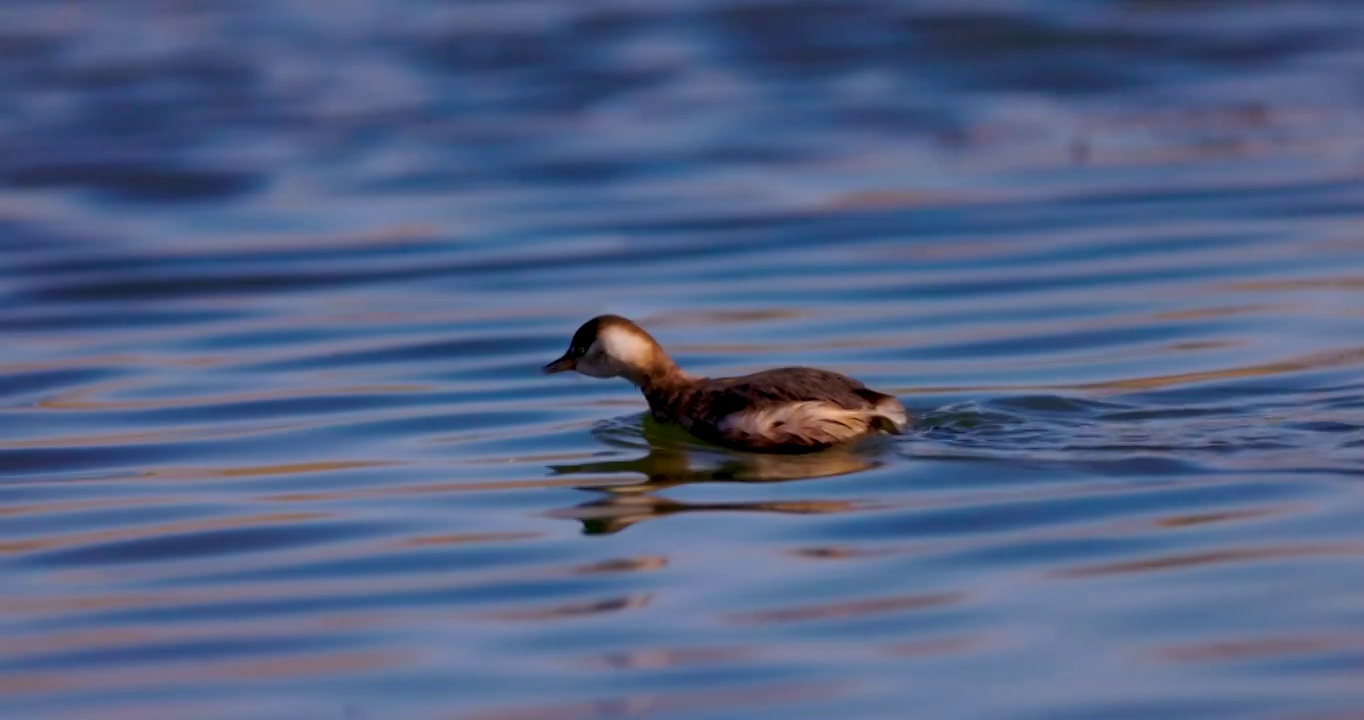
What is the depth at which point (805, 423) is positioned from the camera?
8.75 metres

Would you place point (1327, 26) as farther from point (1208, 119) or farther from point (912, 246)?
point (912, 246)

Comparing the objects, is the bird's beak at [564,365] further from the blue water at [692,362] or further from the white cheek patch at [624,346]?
the blue water at [692,362]

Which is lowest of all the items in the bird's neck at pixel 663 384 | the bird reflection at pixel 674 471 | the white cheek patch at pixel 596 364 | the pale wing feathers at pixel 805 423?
the bird reflection at pixel 674 471

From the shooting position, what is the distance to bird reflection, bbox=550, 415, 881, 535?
8.09m

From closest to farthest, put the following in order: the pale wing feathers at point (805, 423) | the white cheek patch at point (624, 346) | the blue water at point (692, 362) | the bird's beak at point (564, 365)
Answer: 1. the blue water at point (692, 362)
2. the pale wing feathers at point (805, 423)
3. the white cheek patch at point (624, 346)
4. the bird's beak at point (564, 365)

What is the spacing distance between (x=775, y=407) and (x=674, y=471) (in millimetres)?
469

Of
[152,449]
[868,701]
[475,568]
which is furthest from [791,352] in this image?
[868,701]

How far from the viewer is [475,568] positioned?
24.8 ft

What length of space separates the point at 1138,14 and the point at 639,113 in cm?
576

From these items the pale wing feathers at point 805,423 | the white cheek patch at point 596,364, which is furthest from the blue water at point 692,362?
the white cheek patch at point 596,364

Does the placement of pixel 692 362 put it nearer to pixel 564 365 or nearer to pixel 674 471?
pixel 564 365

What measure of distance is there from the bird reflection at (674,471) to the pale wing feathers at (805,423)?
0.07m

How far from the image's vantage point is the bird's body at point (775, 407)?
877 cm

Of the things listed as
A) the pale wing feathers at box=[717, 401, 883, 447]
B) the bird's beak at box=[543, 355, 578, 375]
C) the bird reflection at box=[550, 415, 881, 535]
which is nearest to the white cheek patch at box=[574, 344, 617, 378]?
the bird's beak at box=[543, 355, 578, 375]
